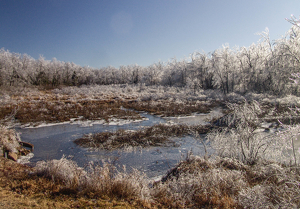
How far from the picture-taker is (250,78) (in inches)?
1286

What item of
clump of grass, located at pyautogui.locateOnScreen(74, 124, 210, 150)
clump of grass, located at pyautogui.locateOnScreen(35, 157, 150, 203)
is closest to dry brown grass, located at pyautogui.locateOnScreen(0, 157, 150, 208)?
clump of grass, located at pyautogui.locateOnScreen(35, 157, 150, 203)

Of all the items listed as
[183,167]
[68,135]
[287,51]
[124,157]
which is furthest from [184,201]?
[287,51]

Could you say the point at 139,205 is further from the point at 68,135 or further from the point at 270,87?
the point at 270,87

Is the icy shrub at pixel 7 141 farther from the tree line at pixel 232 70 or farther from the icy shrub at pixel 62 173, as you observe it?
the tree line at pixel 232 70

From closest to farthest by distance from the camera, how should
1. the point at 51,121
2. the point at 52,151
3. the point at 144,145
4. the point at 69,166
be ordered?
1. the point at 69,166
2. the point at 52,151
3. the point at 144,145
4. the point at 51,121

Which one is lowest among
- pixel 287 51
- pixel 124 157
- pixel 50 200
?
pixel 124 157

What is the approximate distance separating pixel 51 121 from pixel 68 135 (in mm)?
5046

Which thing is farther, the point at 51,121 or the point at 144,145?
the point at 51,121

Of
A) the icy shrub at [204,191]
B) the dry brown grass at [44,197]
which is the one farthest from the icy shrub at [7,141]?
the icy shrub at [204,191]

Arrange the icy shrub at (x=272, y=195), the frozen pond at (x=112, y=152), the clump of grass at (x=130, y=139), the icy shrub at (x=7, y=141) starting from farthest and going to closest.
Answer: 1. the clump of grass at (x=130, y=139)
2. the icy shrub at (x=7, y=141)
3. the frozen pond at (x=112, y=152)
4. the icy shrub at (x=272, y=195)

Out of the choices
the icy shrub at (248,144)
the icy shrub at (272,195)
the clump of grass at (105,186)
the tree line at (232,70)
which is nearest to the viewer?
the icy shrub at (272,195)

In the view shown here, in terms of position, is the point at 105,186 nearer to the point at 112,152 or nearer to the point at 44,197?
the point at 44,197

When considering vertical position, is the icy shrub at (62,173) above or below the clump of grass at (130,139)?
above

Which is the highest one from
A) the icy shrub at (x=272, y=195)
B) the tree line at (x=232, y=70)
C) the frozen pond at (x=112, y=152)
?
the tree line at (x=232, y=70)
